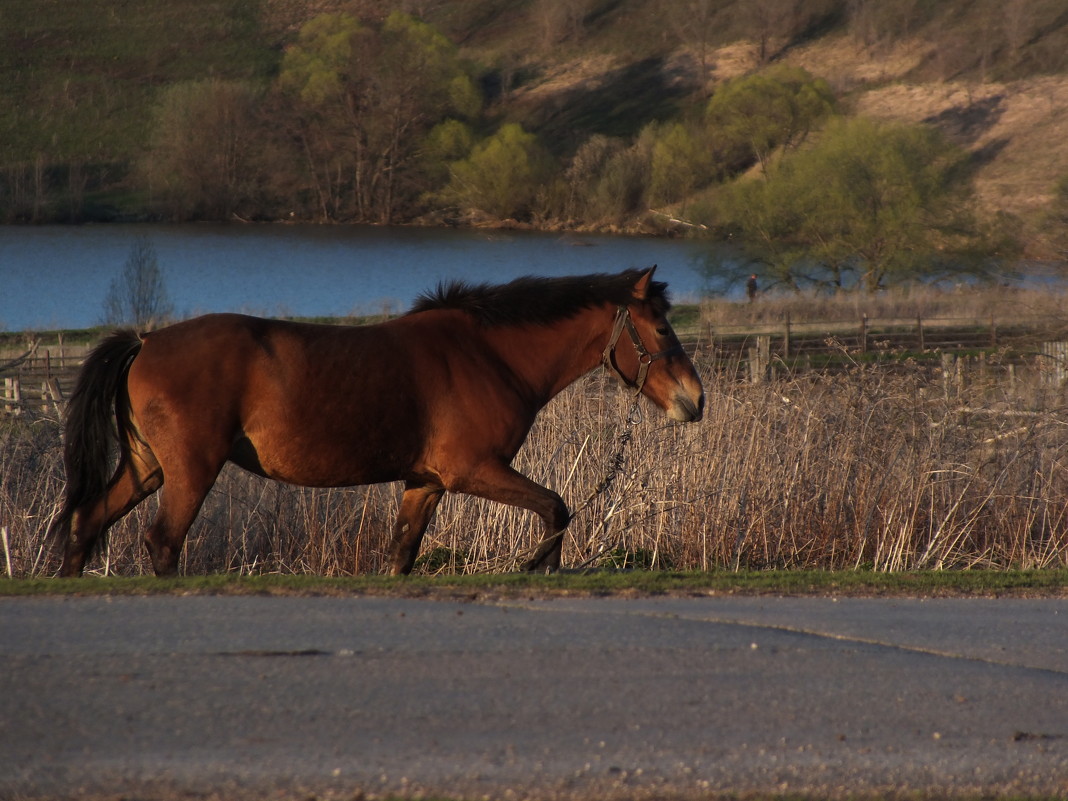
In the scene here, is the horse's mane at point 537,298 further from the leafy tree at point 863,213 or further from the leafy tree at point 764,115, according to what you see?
the leafy tree at point 764,115

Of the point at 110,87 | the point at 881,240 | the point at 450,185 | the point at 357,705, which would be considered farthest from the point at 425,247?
the point at 357,705

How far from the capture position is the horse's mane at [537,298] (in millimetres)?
7543

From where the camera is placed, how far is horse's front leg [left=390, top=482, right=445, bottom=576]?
7579 mm

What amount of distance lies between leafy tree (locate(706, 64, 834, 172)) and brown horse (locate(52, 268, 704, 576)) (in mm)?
57481

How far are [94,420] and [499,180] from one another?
65664 millimetres

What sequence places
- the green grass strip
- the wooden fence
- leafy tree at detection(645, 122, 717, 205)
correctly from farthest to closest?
1. leafy tree at detection(645, 122, 717, 205)
2. the wooden fence
3. the green grass strip

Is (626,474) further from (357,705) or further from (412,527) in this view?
(357,705)

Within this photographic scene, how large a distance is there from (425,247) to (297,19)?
5848cm

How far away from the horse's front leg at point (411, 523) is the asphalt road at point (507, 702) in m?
1.52

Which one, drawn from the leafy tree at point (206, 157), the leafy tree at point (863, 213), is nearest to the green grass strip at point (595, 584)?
the leafy tree at point (863, 213)

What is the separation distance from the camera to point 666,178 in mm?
69375

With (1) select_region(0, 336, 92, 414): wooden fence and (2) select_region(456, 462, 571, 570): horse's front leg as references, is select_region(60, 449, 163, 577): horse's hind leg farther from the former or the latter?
(1) select_region(0, 336, 92, 414): wooden fence

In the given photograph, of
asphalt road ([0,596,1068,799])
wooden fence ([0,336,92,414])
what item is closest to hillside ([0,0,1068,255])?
wooden fence ([0,336,92,414])

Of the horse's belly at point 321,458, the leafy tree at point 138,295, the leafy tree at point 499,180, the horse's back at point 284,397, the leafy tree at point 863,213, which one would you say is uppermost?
the leafy tree at point 499,180
